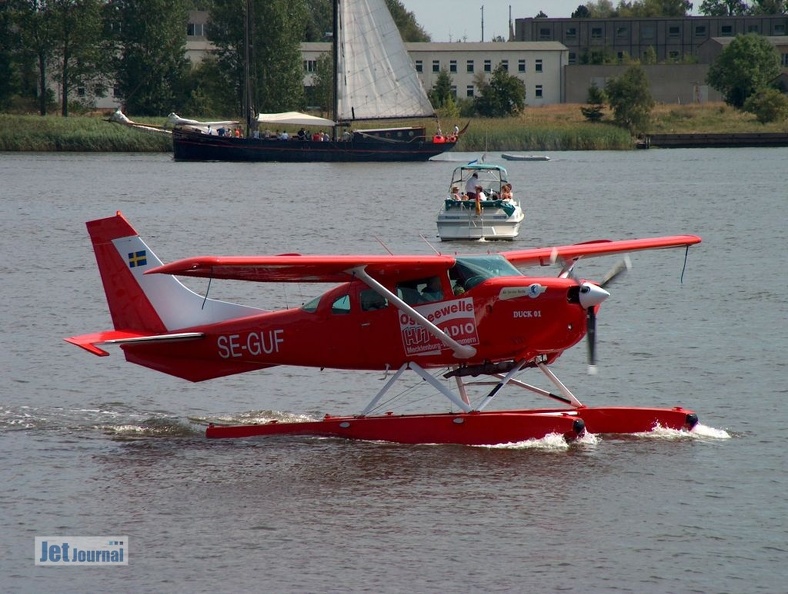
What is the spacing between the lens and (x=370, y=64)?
63.5 meters

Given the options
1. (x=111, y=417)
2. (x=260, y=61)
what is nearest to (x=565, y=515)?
(x=111, y=417)

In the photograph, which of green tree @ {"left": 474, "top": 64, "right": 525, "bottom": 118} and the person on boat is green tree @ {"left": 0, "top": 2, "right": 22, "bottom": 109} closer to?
green tree @ {"left": 474, "top": 64, "right": 525, "bottom": 118}

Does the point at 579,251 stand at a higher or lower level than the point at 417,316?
higher

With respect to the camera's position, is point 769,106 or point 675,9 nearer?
point 769,106

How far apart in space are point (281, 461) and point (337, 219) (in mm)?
26566

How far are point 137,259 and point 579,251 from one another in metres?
4.83

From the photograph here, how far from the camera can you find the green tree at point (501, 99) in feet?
292

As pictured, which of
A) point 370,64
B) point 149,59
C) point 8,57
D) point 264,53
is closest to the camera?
point 370,64

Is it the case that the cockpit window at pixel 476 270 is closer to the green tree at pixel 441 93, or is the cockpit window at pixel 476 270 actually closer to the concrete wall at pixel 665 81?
the green tree at pixel 441 93

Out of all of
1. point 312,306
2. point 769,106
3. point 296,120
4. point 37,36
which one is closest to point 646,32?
point 769,106

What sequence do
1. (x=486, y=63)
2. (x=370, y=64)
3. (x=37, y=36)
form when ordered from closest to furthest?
(x=370, y=64) < (x=37, y=36) < (x=486, y=63)

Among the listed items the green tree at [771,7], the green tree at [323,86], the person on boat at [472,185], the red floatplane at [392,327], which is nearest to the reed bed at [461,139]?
the green tree at [323,86]

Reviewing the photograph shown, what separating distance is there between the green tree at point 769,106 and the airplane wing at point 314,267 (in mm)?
80773

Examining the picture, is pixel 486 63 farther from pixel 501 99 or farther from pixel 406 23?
pixel 406 23
